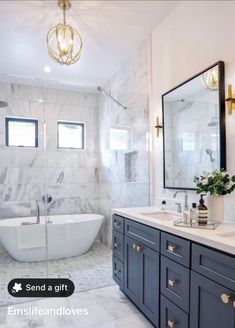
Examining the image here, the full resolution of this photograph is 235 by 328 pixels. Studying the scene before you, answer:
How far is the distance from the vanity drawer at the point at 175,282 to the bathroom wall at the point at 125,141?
1.34 meters

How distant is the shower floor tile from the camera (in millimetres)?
2686

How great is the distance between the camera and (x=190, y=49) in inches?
88.7

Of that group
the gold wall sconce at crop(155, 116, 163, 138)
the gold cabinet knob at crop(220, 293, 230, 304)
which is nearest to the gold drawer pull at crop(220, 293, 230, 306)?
the gold cabinet knob at crop(220, 293, 230, 304)

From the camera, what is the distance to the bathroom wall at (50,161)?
3.87 m

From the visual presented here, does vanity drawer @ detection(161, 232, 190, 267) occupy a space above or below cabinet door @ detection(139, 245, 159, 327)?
above

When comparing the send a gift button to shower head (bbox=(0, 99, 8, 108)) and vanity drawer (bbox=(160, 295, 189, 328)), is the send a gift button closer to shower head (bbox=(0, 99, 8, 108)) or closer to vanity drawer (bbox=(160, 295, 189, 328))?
vanity drawer (bbox=(160, 295, 189, 328))

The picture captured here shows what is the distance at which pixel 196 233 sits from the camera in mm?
1444

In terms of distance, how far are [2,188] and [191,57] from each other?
10.6ft

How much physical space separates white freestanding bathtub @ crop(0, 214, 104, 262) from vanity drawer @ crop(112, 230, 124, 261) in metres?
1.11

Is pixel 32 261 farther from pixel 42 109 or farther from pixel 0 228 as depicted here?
pixel 42 109

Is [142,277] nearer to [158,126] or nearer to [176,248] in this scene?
[176,248]

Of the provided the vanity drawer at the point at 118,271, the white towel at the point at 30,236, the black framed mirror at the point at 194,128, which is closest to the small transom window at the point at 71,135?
the white towel at the point at 30,236

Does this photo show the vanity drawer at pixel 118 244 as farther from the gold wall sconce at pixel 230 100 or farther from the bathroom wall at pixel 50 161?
the bathroom wall at pixel 50 161

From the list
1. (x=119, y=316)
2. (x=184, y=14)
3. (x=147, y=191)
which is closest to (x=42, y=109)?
(x=147, y=191)
